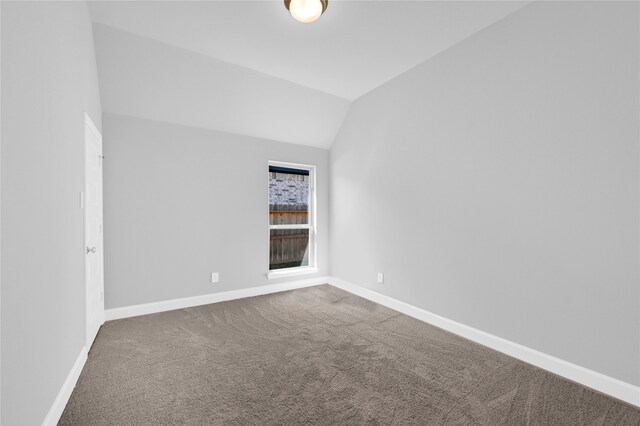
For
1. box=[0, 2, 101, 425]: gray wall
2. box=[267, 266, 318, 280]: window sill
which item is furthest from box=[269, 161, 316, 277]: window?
box=[0, 2, 101, 425]: gray wall

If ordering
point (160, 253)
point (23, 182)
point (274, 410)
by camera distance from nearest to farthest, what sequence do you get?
point (23, 182) → point (274, 410) → point (160, 253)

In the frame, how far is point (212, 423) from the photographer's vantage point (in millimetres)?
1622

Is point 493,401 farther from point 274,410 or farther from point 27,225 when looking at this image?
point 27,225

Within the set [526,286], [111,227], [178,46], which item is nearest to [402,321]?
[526,286]

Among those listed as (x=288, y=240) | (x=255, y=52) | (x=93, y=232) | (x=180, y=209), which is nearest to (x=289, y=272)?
(x=288, y=240)

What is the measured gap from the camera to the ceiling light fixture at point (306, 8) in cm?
207

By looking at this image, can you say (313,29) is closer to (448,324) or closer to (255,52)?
(255,52)

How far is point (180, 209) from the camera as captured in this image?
3529 millimetres

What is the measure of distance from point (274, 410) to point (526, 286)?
2.18 meters

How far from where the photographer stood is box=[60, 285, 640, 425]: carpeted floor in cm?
169

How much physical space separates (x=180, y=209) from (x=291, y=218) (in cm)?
170

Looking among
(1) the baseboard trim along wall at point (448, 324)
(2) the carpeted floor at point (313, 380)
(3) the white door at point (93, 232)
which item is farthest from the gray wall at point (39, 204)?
(1) the baseboard trim along wall at point (448, 324)

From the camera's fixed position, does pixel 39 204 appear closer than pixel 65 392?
Yes

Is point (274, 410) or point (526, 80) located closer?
point (274, 410)
